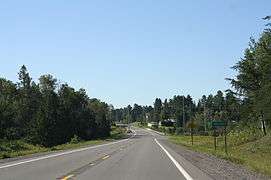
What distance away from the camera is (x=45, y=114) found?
347ft

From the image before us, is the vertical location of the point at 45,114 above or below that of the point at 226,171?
above

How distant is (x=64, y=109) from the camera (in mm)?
117500

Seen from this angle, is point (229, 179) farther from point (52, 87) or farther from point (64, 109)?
point (52, 87)

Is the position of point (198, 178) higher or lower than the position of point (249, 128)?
lower

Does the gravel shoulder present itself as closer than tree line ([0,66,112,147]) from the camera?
Yes

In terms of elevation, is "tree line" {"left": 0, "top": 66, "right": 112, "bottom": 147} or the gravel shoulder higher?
"tree line" {"left": 0, "top": 66, "right": 112, "bottom": 147}

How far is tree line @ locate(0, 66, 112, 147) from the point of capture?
4112 inches

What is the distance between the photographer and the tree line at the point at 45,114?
343 ft

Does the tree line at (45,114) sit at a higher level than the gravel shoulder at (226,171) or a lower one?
higher

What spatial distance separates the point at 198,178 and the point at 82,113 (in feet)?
368

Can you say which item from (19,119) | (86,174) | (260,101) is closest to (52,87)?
(19,119)

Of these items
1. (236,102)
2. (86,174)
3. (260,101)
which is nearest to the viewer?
(86,174)

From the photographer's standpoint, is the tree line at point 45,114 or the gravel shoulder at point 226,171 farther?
the tree line at point 45,114

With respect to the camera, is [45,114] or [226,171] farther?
[45,114]
